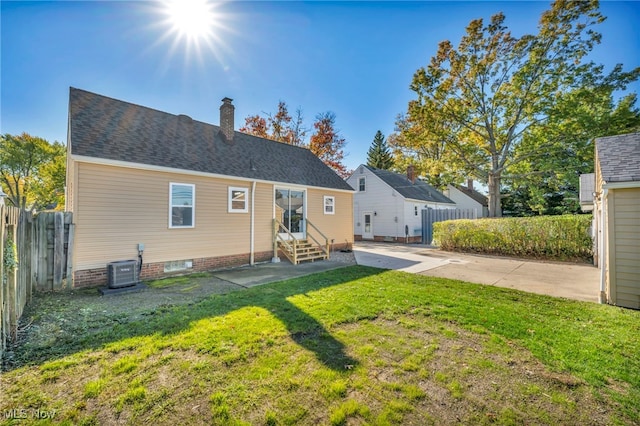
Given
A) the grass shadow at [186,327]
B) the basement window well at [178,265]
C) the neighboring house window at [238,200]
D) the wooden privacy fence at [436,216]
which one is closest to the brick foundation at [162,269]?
the basement window well at [178,265]

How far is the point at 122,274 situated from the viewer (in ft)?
21.9

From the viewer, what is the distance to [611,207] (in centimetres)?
570

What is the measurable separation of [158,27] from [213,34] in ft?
5.16

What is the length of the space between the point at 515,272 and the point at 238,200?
10.0 metres

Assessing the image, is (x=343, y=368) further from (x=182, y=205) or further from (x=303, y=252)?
(x=303, y=252)

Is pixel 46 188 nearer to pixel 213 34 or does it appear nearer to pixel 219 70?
pixel 219 70

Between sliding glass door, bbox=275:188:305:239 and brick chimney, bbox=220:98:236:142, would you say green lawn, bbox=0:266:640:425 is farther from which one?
brick chimney, bbox=220:98:236:142

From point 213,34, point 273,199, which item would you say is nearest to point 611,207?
point 273,199

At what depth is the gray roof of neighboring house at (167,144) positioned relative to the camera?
7.70 m

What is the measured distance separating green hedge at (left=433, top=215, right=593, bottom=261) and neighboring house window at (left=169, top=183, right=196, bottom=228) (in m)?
12.8

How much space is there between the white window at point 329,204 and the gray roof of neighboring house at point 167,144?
2.02 ft

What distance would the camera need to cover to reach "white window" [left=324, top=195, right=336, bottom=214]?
13.4 metres

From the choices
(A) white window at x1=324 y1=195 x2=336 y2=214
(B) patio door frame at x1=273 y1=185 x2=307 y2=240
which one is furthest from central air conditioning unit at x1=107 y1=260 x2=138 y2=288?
(A) white window at x1=324 y1=195 x2=336 y2=214

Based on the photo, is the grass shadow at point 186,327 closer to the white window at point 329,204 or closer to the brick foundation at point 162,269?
the brick foundation at point 162,269
